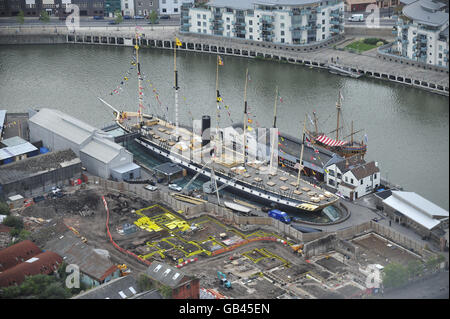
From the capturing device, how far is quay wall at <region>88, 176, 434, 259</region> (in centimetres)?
4828

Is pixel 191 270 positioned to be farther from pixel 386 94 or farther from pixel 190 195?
pixel 386 94

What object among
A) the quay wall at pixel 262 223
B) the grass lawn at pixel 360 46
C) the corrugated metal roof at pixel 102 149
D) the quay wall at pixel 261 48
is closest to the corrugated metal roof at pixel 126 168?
the corrugated metal roof at pixel 102 149

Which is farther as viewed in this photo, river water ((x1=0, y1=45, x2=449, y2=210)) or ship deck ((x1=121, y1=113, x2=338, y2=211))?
river water ((x1=0, y1=45, x2=449, y2=210))

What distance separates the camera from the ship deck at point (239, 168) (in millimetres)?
53594

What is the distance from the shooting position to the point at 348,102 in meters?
70.4

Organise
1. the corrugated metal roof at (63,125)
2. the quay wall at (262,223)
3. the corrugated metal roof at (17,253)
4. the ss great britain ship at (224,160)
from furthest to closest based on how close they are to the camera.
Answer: the corrugated metal roof at (63,125) < the ss great britain ship at (224,160) < the quay wall at (262,223) < the corrugated metal roof at (17,253)

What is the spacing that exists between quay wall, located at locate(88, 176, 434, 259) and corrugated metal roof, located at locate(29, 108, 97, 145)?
185 inches

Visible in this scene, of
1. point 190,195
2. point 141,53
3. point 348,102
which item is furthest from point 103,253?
point 141,53

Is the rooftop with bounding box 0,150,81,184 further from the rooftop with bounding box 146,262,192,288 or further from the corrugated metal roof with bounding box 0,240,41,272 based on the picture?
the rooftop with bounding box 146,262,192,288

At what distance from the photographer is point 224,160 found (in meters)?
58.7

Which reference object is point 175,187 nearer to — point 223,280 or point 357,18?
point 223,280

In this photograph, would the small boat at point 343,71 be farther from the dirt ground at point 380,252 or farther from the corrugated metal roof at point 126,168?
the dirt ground at point 380,252

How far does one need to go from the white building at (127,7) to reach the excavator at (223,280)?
6168 cm

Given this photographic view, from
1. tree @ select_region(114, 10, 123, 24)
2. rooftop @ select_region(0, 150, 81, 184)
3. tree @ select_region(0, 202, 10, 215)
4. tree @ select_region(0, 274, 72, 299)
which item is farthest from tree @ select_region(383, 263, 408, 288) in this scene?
tree @ select_region(114, 10, 123, 24)
